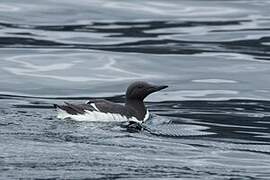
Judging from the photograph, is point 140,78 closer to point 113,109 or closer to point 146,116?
point 146,116

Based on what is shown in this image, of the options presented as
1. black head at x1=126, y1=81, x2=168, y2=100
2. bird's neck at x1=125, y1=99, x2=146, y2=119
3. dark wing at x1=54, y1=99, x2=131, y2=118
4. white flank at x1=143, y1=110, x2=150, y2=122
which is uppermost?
black head at x1=126, y1=81, x2=168, y2=100

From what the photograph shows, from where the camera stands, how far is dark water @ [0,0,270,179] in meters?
15.3

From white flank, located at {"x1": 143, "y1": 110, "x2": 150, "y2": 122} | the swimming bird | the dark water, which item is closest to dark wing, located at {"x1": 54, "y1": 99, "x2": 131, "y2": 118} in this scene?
the swimming bird

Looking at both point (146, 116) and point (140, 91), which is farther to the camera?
point (140, 91)

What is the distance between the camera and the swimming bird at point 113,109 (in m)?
18.1

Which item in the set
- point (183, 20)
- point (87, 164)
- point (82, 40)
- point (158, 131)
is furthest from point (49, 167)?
point (183, 20)

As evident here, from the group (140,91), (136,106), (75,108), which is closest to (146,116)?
(136,106)

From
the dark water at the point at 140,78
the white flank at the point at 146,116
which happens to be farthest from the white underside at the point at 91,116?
the white flank at the point at 146,116

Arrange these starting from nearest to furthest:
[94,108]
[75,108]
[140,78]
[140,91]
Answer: [75,108] < [94,108] < [140,91] < [140,78]

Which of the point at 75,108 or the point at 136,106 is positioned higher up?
the point at 75,108

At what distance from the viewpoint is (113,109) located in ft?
60.4

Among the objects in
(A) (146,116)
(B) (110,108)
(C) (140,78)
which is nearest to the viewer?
(B) (110,108)

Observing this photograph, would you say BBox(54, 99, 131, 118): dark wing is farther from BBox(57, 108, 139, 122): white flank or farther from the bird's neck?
the bird's neck

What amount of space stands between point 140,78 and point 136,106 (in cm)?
448
